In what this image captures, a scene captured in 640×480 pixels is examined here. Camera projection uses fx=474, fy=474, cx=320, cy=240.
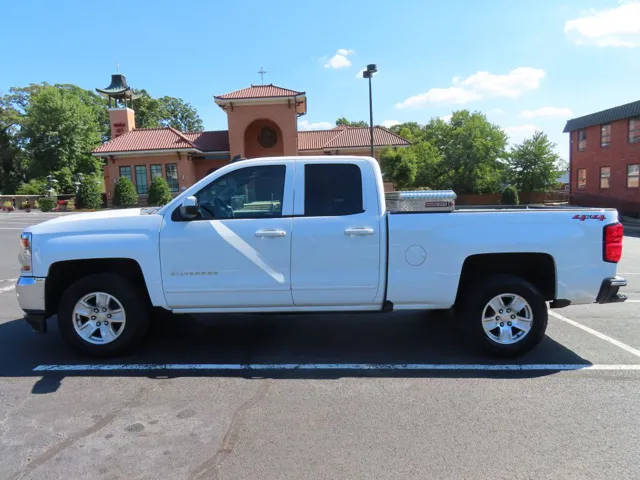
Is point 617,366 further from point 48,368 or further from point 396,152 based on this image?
point 396,152

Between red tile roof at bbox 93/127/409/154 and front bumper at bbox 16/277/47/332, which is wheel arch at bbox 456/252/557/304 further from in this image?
red tile roof at bbox 93/127/409/154

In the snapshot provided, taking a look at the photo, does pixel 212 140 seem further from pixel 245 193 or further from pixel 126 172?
pixel 245 193

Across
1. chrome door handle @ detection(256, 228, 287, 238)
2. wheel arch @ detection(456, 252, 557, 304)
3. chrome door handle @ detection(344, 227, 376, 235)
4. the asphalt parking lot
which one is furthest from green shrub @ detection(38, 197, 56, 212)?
wheel arch @ detection(456, 252, 557, 304)

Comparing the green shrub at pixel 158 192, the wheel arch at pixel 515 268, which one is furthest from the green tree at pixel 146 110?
the wheel arch at pixel 515 268

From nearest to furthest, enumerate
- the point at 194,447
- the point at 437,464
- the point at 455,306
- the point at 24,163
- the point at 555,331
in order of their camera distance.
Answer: the point at 437,464 < the point at 194,447 < the point at 455,306 < the point at 555,331 < the point at 24,163

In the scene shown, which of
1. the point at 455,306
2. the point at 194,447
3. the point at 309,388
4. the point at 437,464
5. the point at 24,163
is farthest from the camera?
the point at 24,163

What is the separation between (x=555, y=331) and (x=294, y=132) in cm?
3115

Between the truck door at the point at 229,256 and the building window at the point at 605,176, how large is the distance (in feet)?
110

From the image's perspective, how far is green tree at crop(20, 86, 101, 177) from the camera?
2135 inches

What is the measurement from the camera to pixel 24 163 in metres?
58.1

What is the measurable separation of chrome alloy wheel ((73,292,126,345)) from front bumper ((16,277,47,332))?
1.08 feet

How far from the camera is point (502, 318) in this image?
4.76 m

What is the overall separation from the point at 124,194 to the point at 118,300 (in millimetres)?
32039

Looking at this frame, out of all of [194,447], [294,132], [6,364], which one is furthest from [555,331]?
[294,132]
